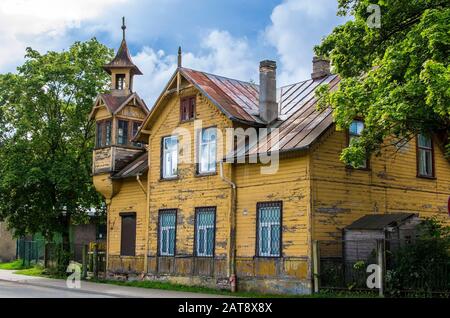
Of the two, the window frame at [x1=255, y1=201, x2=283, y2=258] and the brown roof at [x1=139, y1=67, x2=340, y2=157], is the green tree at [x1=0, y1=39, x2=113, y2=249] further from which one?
the window frame at [x1=255, y1=201, x2=283, y2=258]

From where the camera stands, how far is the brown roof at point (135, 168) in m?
29.0

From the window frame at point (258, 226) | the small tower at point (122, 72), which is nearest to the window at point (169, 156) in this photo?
the window frame at point (258, 226)

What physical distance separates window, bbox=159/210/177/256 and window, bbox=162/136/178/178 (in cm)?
163

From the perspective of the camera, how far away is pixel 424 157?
2664cm

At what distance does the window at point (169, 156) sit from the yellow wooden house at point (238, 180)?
0.05 meters

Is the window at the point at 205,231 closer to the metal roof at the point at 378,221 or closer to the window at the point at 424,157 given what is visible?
the metal roof at the point at 378,221

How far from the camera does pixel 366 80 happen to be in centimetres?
1814

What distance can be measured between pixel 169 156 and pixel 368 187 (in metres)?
8.70

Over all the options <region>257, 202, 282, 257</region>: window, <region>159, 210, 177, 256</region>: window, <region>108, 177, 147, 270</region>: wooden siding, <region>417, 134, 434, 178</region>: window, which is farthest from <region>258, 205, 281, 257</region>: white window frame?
<region>108, 177, 147, 270</region>: wooden siding

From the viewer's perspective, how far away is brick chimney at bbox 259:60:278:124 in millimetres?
25156

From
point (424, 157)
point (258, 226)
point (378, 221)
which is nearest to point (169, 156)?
point (258, 226)

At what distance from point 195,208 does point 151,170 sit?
363 centimetres

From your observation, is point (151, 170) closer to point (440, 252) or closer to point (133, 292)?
point (133, 292)
